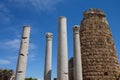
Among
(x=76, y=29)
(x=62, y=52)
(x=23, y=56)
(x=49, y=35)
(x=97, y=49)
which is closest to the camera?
(x=62, y=52)

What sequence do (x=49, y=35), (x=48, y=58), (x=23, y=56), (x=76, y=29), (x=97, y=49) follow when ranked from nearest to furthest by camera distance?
(x=23, y=56) → (x=76, y=29) → (x=48, y=58) → (x=49, y=35) → (x=97, y=49)

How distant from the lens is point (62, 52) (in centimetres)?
1552

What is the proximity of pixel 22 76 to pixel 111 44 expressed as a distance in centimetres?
1559

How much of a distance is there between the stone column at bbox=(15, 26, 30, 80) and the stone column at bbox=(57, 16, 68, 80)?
315 centimetres

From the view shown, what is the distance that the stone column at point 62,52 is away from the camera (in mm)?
14828

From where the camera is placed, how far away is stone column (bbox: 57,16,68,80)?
14.8 meters

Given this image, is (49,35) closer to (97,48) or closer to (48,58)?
(48,58)

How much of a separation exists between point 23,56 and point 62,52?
142 inches

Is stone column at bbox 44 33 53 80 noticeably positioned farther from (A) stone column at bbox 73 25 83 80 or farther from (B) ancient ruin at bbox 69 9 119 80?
(B) ancient ruin at bbox 69 9 119 80

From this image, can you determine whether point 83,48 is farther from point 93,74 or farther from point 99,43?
point 93,74

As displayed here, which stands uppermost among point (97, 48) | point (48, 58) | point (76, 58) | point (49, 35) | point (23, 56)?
point (49, 35)


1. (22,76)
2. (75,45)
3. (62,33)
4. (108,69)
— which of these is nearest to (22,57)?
(22,76)

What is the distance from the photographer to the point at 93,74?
2338cm

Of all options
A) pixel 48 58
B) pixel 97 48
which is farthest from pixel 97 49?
pixel 48 58
